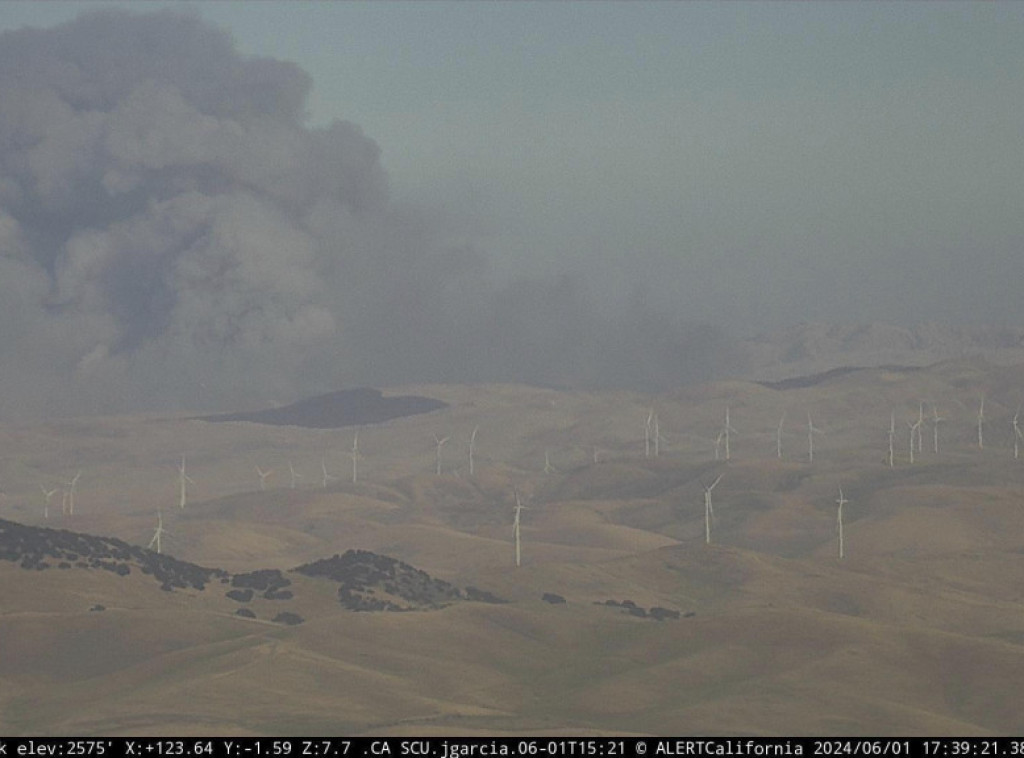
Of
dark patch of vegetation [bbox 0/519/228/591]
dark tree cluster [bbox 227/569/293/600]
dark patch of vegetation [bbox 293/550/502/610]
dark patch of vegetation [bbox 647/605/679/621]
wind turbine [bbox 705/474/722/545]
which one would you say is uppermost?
dark patch of vegetation [bbox 0/519/228/591]

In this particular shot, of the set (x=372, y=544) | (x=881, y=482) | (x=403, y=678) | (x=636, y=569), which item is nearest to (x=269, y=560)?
(x=372, y=544)

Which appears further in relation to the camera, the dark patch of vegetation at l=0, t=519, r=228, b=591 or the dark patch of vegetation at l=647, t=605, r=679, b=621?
the dark patch of vegetation at l=647, t=605, r=679, b=621

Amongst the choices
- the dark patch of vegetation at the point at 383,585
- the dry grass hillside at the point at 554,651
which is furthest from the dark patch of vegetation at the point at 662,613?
the dark patch of vegetation at the point at 383,585

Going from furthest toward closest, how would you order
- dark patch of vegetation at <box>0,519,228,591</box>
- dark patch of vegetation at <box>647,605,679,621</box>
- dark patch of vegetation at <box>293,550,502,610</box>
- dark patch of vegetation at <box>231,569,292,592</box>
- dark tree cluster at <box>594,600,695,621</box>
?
dark patch of vegetation at <box>231,569,292,592</box>, dark patch of vegetation at <box>293,550,502,610</box>, dark patch of vegetation at <box>647,605,679,621</box>, dark tree cluster at <box>594,600,695,621</box>, dark patch of vegetation at <box>0,519,228,591</box>

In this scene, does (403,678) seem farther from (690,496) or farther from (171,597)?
(690,496)

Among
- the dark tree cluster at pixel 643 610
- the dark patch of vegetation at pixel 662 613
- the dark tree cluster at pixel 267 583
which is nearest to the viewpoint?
the dark tree cluster at pixel 267 583

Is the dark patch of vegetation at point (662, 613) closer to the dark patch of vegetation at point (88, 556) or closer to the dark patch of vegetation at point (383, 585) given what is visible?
the dark patch of vegetation at point (383, 585)

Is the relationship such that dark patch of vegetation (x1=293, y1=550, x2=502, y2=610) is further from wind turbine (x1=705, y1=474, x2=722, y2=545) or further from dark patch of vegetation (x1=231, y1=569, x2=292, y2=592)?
wind turbine (x1=705, y1=474, x2=722, y2=545)

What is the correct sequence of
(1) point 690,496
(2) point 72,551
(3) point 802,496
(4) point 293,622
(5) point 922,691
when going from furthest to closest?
1. (1) point 690,496
2. (3) point 802,496
3. (2) point 72,551
4. (4) point 293,622
5. (5) point 922,691

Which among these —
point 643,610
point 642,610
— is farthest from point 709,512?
point 642,610

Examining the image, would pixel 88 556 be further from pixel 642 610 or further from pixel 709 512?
pixel 709 512

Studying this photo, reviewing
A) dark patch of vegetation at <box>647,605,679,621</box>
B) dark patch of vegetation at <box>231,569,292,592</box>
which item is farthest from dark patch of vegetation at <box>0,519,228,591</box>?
dark patch of vegetation at <box>647,605,679,621</box>
